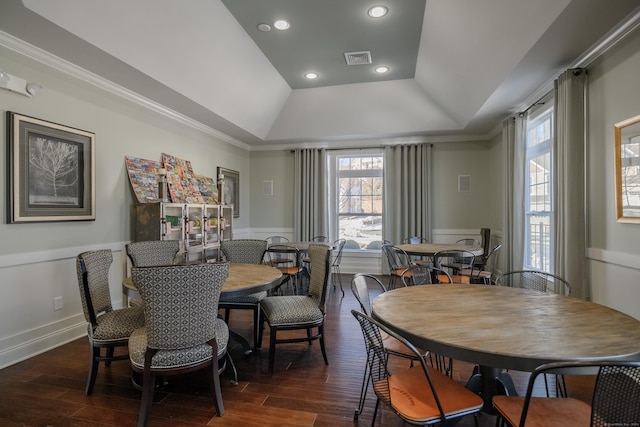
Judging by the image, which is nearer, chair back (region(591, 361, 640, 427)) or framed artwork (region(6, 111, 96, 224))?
chair back (region(591, 361, 640, 427))

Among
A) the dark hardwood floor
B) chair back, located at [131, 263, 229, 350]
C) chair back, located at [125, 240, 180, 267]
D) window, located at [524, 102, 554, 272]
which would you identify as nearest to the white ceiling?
window, located at [524, 102, 554, 272]

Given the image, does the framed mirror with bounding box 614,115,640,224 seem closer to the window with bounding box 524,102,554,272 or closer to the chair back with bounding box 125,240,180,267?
the window with bounding box 524,102,554,272

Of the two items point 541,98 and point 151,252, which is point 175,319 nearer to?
point 151,252

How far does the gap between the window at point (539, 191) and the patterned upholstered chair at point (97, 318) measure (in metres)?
4.52

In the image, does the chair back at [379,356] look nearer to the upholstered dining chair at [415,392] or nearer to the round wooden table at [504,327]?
the upholstered dining chair at [415,392]

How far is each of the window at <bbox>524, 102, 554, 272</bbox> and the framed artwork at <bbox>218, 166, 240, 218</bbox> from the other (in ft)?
16.1

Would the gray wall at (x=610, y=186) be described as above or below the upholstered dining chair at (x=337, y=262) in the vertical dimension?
above

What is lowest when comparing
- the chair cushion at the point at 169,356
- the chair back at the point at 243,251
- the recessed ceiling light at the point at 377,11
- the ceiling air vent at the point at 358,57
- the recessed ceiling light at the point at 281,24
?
the chair cushion at the point at 169,356

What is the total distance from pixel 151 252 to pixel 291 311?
156 cm

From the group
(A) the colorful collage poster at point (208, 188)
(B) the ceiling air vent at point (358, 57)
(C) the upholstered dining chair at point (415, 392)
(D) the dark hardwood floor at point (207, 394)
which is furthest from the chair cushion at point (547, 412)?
(A) the colorful collage poster at point (208, 188)

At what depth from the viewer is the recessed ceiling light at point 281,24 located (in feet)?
12.8

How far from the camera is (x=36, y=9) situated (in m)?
2.43

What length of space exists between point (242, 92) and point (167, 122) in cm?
118

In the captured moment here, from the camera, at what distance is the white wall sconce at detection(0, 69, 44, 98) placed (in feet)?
9.02
